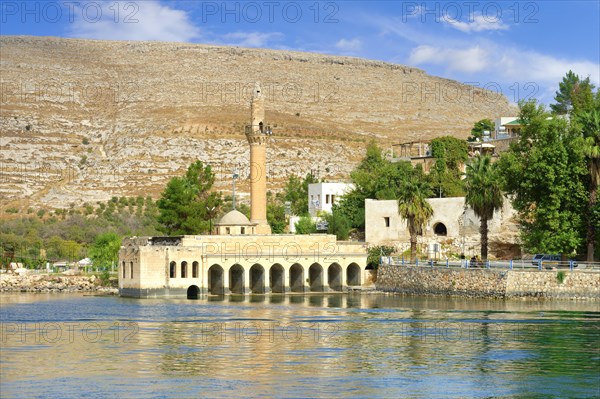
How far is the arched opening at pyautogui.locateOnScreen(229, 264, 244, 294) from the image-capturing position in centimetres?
7022

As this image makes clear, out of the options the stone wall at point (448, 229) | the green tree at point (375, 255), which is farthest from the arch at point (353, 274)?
the stone wall at point (448, 229)

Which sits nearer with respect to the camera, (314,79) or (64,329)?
(64,329)

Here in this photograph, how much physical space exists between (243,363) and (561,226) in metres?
26.9

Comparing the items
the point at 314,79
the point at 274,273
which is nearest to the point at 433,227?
the point at 274,273

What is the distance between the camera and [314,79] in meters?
182

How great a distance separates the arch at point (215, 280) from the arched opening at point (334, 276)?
22.7 ft

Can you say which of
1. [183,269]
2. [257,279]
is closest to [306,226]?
[257,279]

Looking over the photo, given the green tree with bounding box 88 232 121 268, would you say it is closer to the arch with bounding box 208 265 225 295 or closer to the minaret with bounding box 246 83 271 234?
the arch with bounding box 208 265 225 295

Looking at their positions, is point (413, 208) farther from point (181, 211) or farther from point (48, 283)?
point (48, 283)

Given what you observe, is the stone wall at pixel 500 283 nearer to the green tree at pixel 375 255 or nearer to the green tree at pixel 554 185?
the green tree at pixel 554 185

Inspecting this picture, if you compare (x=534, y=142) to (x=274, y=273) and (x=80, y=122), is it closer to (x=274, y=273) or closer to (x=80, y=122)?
(x=274, y=273)

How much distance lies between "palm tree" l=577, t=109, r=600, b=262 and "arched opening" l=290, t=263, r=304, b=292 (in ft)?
66.1

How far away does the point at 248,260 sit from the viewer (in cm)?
6806

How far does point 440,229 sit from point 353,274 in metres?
7.56
